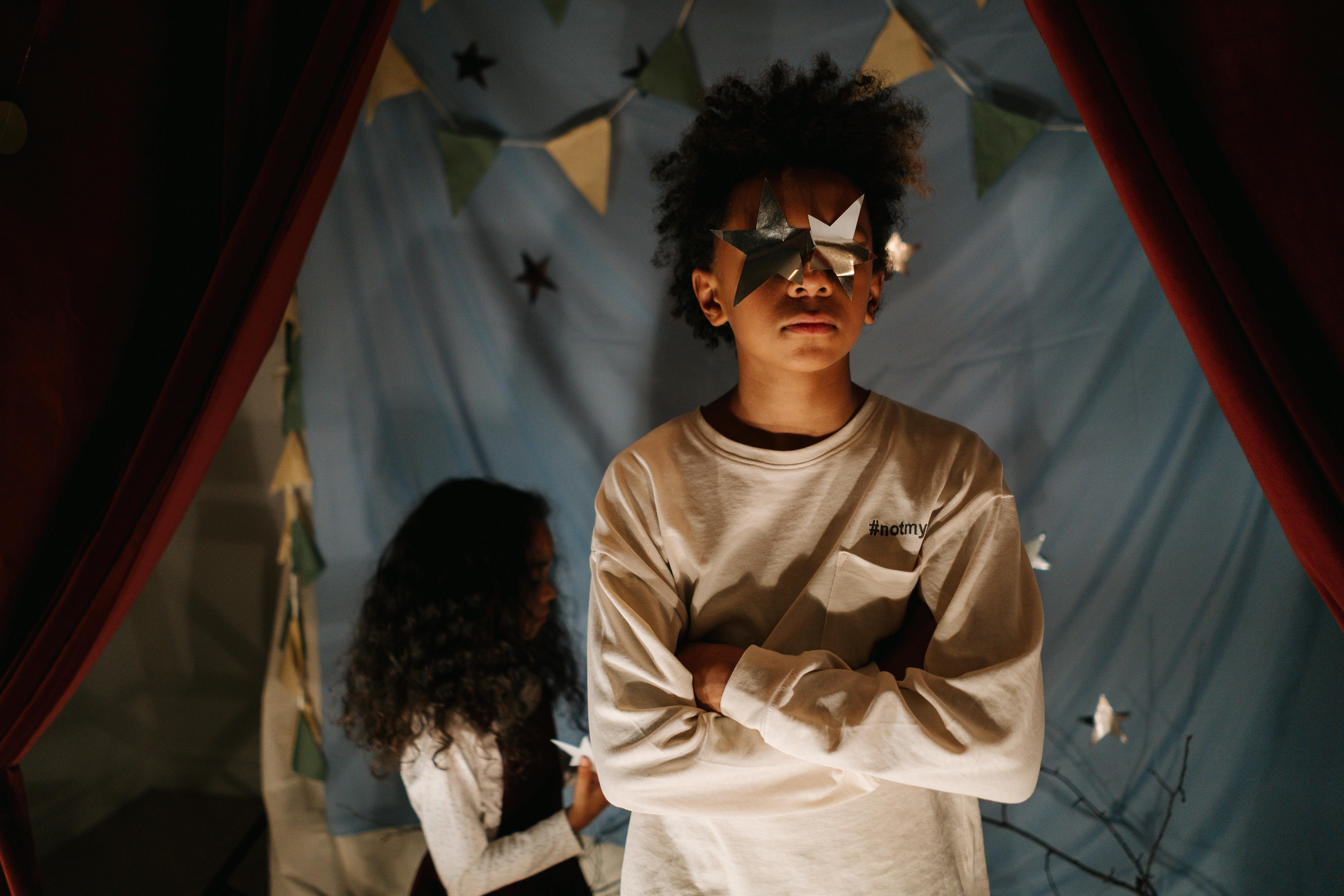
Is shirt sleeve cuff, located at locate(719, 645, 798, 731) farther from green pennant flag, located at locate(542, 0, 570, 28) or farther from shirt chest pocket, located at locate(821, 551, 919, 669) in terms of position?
green pennant flag, located at locate(542, 0, 570, 28)

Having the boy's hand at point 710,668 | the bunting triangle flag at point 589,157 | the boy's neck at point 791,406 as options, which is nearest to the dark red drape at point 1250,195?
the boy's neck at point 791,406

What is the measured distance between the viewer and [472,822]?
5.41 feet

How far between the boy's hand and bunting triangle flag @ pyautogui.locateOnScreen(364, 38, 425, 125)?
1681 millimetres

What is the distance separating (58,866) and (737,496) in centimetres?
296

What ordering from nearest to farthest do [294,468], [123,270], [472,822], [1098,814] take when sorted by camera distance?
[123,270] < [472,822] < [1098,814] < [294,468]

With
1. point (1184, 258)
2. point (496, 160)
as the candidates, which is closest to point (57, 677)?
point (496, 160)

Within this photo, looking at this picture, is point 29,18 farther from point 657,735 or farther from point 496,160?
point 657,735

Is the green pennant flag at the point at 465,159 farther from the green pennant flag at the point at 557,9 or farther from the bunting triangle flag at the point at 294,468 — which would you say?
the bunting triangle flag at the point at 294,468

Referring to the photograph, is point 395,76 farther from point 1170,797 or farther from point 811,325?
point 1170,797

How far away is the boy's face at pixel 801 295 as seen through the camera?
1.21 metres

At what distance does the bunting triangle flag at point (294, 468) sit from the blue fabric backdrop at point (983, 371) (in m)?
0.25

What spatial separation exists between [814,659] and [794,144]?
834mm

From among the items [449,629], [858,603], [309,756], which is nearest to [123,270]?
[449,629]

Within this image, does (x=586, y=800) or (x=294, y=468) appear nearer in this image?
(x=586, y=800)
